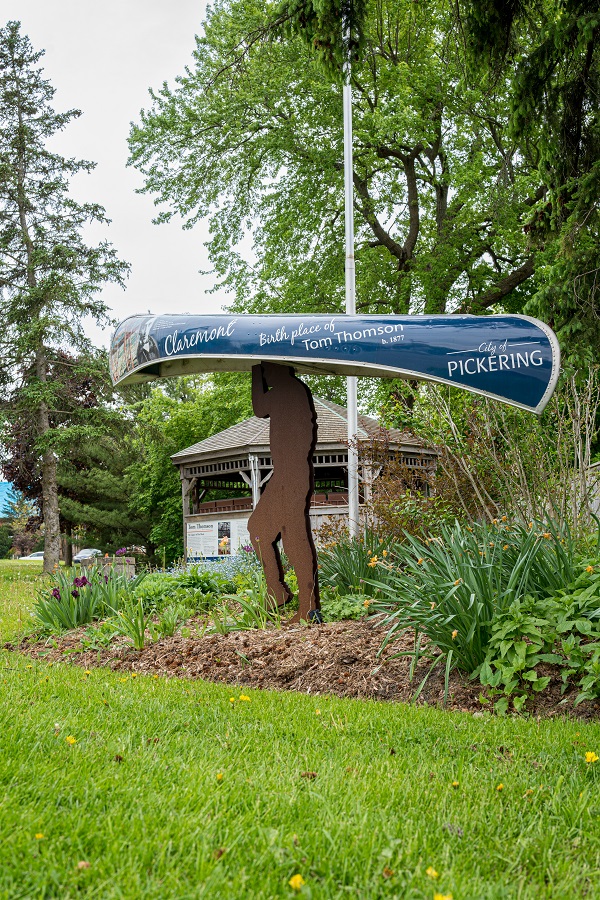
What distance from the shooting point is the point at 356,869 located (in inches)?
88.7

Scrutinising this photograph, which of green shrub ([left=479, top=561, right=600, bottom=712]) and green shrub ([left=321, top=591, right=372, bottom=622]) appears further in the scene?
green shrub ([left=321, top=591, right=372, bottom=622])

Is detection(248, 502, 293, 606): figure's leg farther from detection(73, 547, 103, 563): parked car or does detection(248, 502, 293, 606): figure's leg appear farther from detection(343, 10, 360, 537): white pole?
detection(73, 547, 103, 563): parked car

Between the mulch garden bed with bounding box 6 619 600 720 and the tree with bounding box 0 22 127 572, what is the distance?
16446 mm

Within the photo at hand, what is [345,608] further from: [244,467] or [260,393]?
[244,467]

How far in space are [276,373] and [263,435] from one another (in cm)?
1412

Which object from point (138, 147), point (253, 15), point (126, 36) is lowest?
point (126, 36)

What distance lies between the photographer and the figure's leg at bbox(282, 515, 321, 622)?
277 inches

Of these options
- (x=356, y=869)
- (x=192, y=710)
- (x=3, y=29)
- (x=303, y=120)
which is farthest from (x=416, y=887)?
(x=3, y=29)

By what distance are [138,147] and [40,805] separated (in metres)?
23.1

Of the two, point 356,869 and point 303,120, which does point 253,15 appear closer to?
point 303,120

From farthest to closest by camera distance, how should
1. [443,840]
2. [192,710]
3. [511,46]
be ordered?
[511,46] < [192,710] < [443,840]

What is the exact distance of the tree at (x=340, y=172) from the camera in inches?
822

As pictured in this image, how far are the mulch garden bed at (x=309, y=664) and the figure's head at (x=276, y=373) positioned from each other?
2362 millimetres

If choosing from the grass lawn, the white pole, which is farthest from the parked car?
the grass lawn
